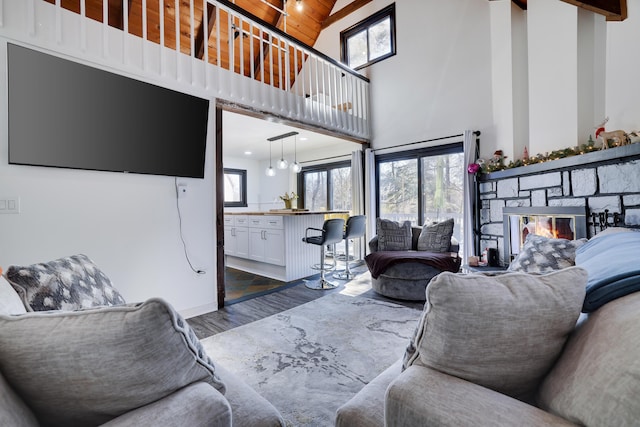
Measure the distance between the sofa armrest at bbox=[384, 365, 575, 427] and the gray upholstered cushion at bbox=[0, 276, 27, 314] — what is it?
3.51 feet

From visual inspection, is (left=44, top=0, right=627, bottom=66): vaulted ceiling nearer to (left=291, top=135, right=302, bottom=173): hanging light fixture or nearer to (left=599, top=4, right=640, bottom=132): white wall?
(left=599, top=4, right=640, bottom=132): white wall

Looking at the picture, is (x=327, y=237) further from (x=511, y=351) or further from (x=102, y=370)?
(x=102, y=370)

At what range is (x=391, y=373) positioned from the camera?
102 centimetres

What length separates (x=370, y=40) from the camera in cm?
544

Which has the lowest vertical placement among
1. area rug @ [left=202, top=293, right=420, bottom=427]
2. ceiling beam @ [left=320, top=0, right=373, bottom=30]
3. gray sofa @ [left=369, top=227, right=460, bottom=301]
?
area rug @ [left=202, top=293, right=420, bottom=427]

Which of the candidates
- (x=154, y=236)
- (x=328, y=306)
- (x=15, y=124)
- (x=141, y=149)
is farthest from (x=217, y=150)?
(x=328, y=306)

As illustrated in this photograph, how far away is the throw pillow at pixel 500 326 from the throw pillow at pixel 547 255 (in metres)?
1.47

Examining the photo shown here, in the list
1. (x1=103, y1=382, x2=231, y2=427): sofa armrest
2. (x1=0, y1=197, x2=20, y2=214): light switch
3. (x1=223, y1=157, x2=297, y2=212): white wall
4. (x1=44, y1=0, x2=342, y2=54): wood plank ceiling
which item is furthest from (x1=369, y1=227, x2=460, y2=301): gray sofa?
(x1=223, y1=157, x2=297, y2=212): white wall

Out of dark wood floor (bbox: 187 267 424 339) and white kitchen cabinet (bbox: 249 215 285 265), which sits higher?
white kitchen cabinet (bbox: 249 215 285 265)

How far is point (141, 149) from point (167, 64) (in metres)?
0.89

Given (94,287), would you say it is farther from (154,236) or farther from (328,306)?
(328,306)

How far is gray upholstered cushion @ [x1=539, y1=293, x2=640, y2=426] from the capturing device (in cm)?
54

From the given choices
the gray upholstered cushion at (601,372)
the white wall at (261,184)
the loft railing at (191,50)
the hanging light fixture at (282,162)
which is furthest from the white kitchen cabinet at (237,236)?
the gray upholstered cushion at (601,372)

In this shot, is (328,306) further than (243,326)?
Yes
